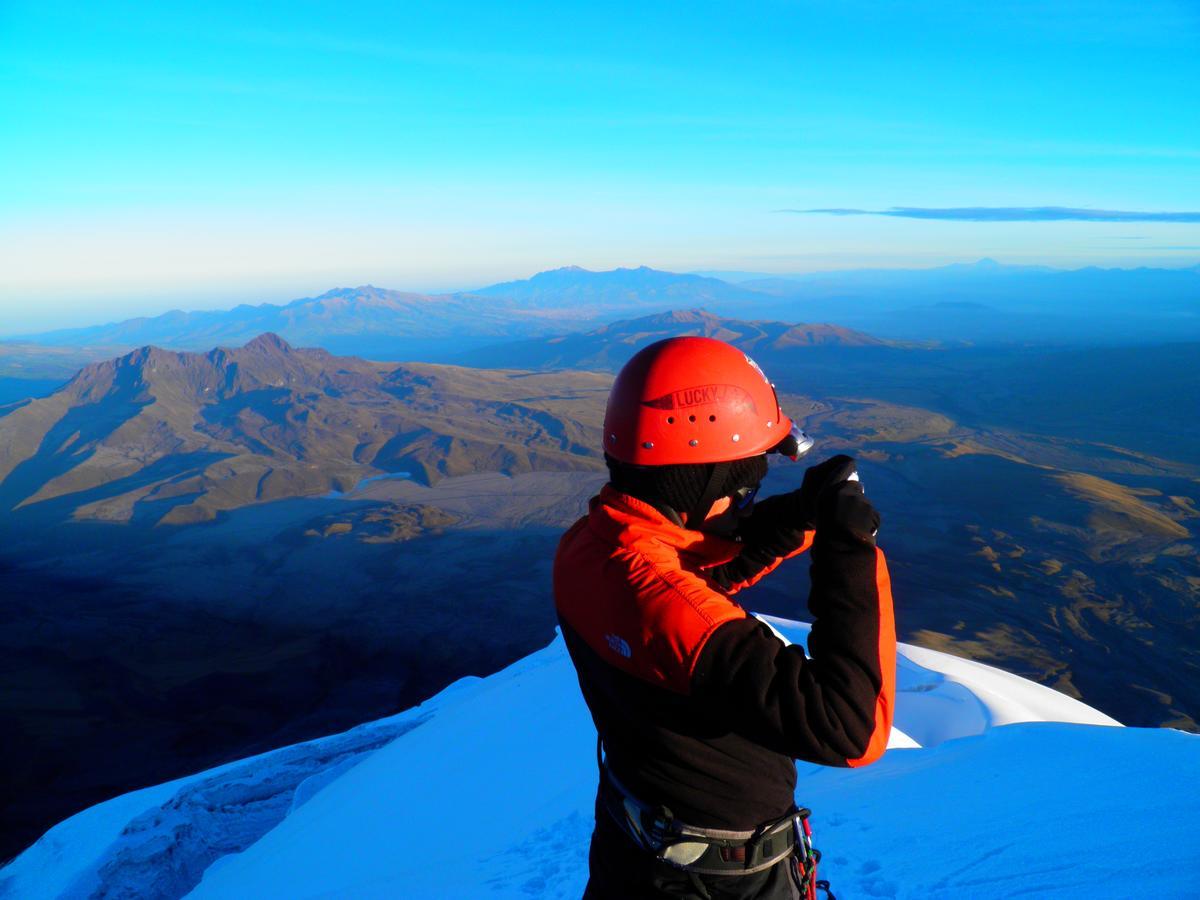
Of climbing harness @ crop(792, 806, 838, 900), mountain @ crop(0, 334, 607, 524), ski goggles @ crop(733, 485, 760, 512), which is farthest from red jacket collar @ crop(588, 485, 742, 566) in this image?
mountain @ crop(0, 334, 607, 524)

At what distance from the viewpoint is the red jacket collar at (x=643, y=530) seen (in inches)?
71.1

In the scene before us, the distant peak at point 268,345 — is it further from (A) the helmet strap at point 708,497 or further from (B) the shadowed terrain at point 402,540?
(A) the helmet strap at point 708,497

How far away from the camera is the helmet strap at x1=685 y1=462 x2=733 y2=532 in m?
2.04

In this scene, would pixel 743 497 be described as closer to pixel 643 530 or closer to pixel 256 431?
pixel 643 530

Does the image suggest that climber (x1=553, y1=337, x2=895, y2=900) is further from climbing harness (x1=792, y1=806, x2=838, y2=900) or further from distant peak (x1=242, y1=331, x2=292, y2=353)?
distant peak (x1=242, y1=331, x2=292, y2=353)

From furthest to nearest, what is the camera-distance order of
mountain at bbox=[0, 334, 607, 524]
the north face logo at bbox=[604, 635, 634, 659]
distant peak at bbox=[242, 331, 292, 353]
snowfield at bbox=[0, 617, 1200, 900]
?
distant peak at bbox=[242, 331, 292, 353], mountain at bbox=[0, 334, 607, 524], snowfield at bbox=[0, 617, 1200, 900], the north face logo at bbox=[604, 635, 634, 659]

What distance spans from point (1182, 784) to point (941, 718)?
4.52 metres

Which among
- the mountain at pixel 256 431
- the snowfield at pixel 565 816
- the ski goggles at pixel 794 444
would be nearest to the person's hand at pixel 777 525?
the ski goggles at pixel 794 444

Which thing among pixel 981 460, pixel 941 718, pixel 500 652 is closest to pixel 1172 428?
pixel 981 460

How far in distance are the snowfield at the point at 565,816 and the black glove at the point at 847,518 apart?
3734mm

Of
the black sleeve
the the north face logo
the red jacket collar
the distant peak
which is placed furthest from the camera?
the distant peak

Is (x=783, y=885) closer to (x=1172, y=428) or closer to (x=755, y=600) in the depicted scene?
(x=755, y=600)

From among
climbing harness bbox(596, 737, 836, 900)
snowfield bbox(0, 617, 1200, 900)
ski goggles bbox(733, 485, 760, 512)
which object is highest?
ski goggles bbox(733, 485, 760, 512)

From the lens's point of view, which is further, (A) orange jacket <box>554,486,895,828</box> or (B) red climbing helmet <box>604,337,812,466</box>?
(B) red climbing helmet <box>604,337,812,466</box>
